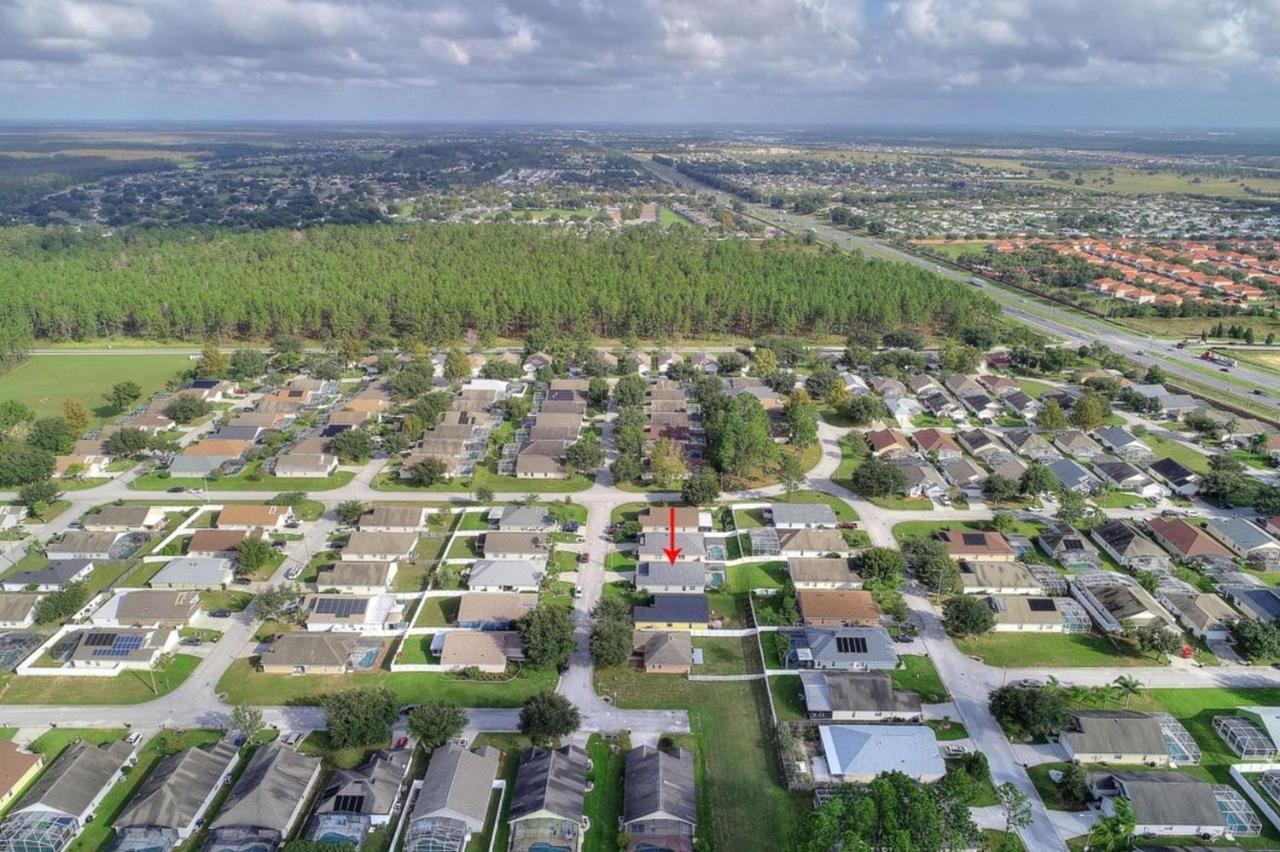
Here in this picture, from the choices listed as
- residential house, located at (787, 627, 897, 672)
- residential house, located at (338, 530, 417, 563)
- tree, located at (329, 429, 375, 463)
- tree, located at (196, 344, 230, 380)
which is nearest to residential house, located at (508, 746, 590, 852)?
residential house, located at (787, 627, 897, 672)

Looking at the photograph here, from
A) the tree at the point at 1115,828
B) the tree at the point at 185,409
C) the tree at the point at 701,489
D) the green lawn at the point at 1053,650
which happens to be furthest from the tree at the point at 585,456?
the tree at the point at 1115,828

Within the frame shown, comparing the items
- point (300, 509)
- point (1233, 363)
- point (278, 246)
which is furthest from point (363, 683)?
point (278, 246)

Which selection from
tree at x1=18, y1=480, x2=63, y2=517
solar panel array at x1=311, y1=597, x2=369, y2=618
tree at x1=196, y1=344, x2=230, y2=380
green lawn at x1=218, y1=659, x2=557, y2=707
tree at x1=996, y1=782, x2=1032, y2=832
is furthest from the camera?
tree at x1=196, y1=344, x2=230, y2=380

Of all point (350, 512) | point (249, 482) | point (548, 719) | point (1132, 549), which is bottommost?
point (249, 482)

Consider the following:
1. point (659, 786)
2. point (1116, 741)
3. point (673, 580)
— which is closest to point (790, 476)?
point (673, 580)

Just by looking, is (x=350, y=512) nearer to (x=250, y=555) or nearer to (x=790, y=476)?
(x=250, y=555)

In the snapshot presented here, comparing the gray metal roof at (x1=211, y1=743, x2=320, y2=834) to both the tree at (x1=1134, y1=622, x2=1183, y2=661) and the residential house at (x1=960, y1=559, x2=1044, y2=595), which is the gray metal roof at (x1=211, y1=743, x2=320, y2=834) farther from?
the tree at (x1=1134, y1=622, x2=1183, y2=661)
